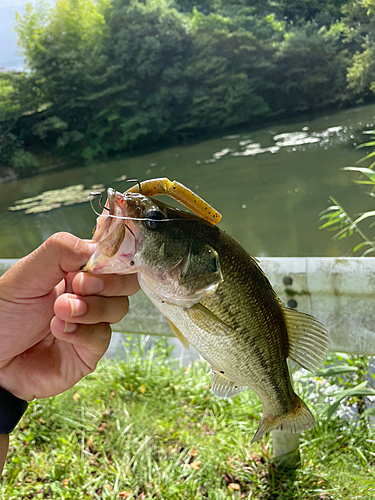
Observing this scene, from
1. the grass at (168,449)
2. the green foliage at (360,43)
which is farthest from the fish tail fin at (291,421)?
the green foliage at (360,43)

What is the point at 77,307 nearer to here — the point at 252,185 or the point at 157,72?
the point at 252,185

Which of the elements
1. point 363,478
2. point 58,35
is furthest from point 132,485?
point 58,35

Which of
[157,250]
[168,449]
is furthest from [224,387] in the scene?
[168,449]

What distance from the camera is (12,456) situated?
97.3 inches

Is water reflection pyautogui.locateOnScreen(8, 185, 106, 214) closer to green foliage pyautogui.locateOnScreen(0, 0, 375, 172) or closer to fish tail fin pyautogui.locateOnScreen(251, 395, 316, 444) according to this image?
green foliage pyautogui.locateOnScreen(0, 0, 375, 172)

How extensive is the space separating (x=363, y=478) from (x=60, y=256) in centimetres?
191

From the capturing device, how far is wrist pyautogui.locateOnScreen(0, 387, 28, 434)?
1326 millimetres

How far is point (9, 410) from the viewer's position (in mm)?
1359

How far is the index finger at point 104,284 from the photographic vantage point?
1089mm

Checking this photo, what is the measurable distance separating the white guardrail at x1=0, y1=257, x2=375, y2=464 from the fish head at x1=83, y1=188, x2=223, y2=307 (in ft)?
3.24

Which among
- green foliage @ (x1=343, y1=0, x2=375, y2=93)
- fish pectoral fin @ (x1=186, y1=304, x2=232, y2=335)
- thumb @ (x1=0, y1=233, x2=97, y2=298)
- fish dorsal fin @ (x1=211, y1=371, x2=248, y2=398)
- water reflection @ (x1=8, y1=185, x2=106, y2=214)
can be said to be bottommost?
water reflection @ (x1=8, y1=185, x2=106, y2=214)

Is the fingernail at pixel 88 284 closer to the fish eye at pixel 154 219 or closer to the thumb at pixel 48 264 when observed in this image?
the thumb at pixel 48 264

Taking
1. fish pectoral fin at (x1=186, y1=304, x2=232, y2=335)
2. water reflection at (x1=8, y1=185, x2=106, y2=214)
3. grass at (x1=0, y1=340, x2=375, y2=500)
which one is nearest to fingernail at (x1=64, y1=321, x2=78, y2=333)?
fish pectoral fin at (x1=186, y1=304, x2=232, y2=335)

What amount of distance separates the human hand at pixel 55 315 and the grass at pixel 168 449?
1158 mm
